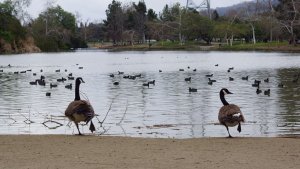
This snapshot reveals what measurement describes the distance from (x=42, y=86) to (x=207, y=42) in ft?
339

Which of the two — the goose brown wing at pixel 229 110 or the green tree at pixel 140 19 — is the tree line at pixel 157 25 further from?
the goose brown wing at pixel 229 110

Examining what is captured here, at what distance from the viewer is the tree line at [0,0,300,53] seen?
11272 cm

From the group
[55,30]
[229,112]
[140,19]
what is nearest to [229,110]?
[229,112]

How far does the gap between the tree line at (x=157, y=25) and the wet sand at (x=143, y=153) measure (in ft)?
277

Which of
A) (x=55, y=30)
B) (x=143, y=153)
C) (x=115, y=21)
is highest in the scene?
(x=115, y=21)

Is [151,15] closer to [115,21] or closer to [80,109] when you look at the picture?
[115,21]

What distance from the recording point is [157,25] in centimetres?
15538

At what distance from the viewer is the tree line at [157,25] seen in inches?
4438

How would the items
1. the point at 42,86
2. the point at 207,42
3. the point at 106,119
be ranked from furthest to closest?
the point at 207,42
the point at 42,86
the point at 106,119

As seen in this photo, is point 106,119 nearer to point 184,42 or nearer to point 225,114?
point 225,114

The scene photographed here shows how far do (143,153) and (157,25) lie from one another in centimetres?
14574

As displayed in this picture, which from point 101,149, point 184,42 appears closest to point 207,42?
point 184,42

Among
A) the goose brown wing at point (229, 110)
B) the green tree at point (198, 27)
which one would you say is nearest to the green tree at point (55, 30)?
the green tree at point (198, 27)

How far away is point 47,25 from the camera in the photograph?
170 metres
